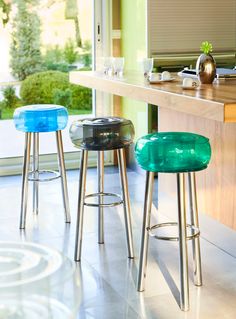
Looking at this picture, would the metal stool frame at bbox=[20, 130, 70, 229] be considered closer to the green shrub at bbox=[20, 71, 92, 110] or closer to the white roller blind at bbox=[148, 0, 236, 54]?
the green shrub at bbox=[20, 71, 92, 110]

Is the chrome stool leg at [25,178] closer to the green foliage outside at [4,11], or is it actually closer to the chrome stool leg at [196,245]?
the chrome stool leg at [196,245]

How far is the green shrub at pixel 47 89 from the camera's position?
239 inches

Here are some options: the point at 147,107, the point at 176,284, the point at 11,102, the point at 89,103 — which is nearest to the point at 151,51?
the point at 147,107

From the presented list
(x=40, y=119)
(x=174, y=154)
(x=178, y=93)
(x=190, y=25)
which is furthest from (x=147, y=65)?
(x=190, y=25)

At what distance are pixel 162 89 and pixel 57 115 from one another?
3.21 ft

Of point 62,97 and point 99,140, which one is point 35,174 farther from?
point 62,97

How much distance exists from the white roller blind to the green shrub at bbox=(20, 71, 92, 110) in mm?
880

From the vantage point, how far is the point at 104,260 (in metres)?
3.94

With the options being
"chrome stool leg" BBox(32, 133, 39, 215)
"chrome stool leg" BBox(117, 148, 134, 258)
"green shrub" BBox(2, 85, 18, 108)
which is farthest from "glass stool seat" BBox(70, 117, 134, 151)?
"green shrub" BBox(2, 85, 18, 108)

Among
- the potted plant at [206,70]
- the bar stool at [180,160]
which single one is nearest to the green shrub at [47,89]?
the potted plant at [206,70]

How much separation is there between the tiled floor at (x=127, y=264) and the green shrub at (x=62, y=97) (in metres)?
1.16

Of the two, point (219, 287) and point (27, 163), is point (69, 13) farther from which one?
point (219, 287)

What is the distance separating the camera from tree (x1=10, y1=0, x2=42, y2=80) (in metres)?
5.95

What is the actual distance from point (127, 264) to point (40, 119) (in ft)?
3.86
